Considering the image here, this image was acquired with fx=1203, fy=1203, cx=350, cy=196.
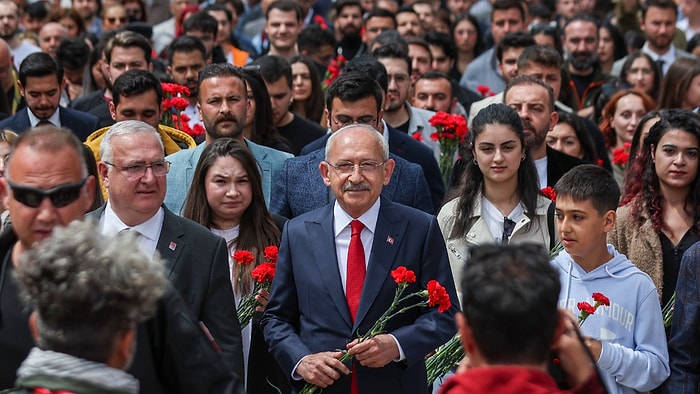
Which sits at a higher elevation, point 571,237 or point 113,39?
point 113,39

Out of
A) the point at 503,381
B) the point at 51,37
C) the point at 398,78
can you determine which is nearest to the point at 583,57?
the point at 398,78

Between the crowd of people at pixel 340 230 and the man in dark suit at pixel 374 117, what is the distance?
0.02 meters

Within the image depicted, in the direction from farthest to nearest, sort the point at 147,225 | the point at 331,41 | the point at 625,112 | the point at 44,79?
the point at 331,41
the point at 625,112
the point at 44,79
the point at 147,225

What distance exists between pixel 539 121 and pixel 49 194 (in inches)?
183

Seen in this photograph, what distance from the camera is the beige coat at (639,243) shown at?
6.69 meters

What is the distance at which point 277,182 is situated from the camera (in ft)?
23.7

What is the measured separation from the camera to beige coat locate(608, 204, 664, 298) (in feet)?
22.0

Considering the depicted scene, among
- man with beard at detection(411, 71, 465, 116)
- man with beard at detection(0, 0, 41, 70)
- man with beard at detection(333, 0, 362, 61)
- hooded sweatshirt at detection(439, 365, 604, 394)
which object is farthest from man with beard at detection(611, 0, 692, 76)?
hooded sweatshirt at detection(439, 365, 604, 394)

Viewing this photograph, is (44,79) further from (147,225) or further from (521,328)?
(521,328)

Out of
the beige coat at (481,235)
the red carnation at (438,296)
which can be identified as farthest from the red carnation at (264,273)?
the beige coat at (481,235)

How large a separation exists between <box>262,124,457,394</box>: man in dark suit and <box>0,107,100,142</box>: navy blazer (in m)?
3.34

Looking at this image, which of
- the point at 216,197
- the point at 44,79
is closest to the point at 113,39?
the point at 44,79

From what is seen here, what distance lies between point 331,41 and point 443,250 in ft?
24.3

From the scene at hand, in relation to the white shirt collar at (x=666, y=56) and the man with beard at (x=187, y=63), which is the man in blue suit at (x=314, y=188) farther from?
the white shirt collar at (x=666, y=56)
